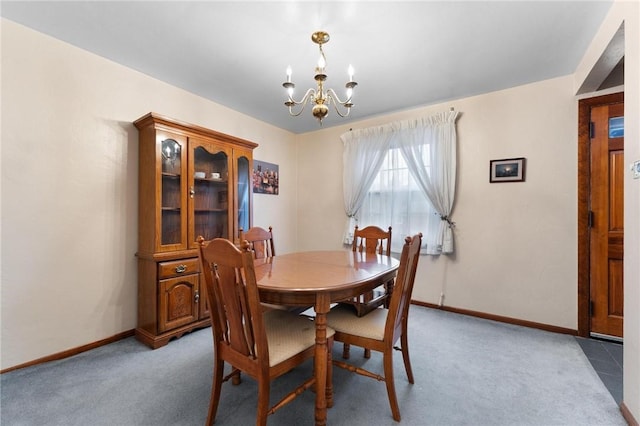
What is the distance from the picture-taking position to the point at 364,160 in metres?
3.78

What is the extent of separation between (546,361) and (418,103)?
9.23ft

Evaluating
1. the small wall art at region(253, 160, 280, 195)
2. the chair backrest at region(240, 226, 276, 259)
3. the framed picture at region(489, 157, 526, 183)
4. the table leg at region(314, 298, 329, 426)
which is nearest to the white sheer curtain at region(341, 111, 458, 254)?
the framed picture at region(489, 157, 526, 183)

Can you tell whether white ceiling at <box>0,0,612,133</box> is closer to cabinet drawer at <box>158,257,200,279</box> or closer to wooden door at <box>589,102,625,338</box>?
wooden door at <box>589,102,625,338</box>

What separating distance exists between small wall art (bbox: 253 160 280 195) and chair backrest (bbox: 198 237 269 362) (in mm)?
2495

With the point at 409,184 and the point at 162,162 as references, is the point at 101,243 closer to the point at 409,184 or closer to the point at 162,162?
the point at 162,162

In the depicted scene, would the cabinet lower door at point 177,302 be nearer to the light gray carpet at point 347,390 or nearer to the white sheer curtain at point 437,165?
the light gray carpet at point 347,390

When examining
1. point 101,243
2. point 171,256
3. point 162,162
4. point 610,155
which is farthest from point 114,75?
point 610,155

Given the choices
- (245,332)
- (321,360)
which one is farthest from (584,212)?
(245,332)

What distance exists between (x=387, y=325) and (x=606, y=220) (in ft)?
8.11

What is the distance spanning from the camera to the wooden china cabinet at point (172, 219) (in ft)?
7.77

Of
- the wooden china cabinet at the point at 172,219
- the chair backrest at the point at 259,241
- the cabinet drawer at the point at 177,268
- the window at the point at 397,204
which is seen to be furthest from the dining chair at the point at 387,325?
the window at the point at 397,204

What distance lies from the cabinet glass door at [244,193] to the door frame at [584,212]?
333 cm

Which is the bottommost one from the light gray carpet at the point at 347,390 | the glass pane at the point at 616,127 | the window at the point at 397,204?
the light gray carpet at the point at 347,390

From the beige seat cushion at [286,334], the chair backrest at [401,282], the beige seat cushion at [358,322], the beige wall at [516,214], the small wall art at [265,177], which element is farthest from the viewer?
the small wall art at [265,177]
